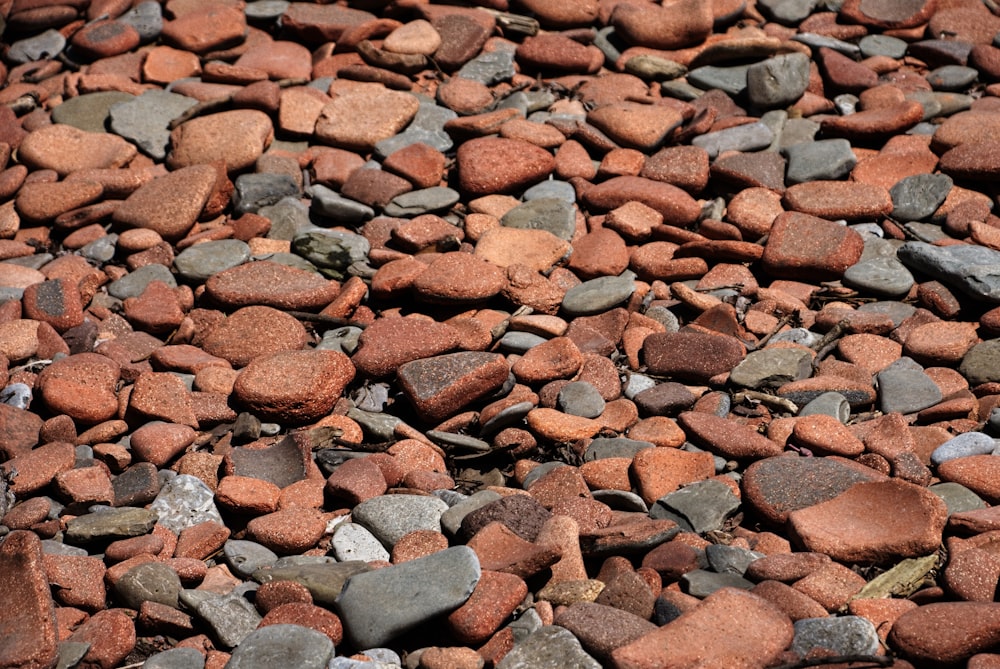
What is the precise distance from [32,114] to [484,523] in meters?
4.05

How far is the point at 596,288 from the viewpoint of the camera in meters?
4.32

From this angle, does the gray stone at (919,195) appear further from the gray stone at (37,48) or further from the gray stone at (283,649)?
the gray stone at (37,48)

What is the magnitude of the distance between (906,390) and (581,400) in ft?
3.91

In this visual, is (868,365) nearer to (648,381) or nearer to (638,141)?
(648,381)

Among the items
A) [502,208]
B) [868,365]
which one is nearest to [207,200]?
[502,208]

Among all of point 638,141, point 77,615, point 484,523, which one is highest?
point 638,141

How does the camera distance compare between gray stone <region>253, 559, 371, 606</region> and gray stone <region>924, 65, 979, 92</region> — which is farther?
gray stone <region>924, 65, 979, 92</region>

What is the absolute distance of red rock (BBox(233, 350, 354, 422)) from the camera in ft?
12.4

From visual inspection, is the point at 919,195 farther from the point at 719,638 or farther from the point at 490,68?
the point at 719,638

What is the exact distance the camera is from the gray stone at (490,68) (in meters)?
5.74

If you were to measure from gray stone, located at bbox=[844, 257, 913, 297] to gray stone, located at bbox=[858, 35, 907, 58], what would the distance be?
1.97m

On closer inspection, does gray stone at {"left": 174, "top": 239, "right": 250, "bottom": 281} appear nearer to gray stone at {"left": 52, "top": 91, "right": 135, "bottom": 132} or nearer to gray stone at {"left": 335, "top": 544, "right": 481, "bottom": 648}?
gray stone at {"left": 52, "top": 91, "right": 135, "bottom": 132}

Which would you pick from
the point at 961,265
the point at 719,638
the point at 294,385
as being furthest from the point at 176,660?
the point at 961,265

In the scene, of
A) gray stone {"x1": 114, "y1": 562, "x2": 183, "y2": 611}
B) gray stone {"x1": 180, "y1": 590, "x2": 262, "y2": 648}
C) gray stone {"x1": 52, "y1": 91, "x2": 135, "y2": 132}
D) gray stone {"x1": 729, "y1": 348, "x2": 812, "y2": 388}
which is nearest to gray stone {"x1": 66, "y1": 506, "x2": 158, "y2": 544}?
gray stone {"x1": 114, "y1": 562, "x2": 183, "y2": 611}
